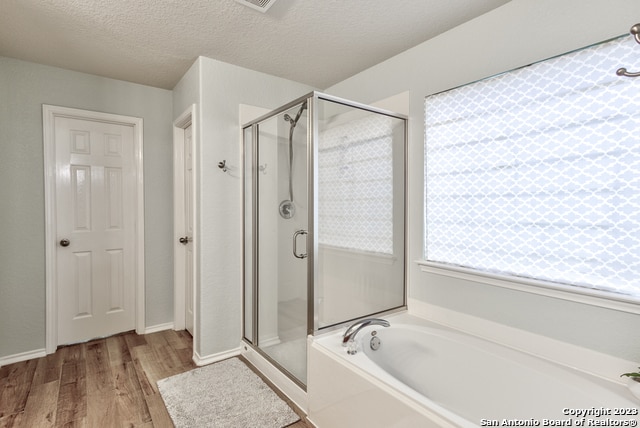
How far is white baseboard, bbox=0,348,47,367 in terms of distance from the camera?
2465 mm

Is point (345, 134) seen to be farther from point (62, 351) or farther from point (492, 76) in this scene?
point (62, 351)

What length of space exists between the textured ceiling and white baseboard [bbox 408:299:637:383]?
72.3 inches

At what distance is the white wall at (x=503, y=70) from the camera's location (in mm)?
1442

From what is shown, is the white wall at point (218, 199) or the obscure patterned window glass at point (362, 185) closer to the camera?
the obscure patterned window glass at point (362, 185)

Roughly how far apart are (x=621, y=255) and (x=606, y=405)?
24.9 inches

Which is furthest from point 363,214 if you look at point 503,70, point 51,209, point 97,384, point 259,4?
point 51,209

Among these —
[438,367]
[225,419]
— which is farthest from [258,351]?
[438,367]

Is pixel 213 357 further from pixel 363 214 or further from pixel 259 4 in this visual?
pixel 259 4

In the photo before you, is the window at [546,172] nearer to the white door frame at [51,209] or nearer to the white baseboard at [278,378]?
the white baseboard at [278,378]

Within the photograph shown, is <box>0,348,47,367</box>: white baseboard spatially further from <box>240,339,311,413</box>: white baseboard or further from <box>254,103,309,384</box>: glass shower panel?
<box>254,103,309,384</box>: glass shower panel

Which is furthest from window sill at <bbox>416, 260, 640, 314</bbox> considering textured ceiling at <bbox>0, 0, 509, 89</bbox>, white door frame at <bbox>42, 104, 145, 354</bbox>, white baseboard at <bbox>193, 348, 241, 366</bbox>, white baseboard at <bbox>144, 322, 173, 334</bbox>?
white door frame at <bbox>42, 104, 145, 354</bbox>

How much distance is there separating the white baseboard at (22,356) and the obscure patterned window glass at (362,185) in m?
2.60

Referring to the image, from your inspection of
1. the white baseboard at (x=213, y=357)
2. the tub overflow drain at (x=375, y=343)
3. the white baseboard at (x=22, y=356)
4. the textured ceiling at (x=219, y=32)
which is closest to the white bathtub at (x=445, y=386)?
the tub overflow drain at (x=375, y=343)

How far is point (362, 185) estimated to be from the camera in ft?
7.43
